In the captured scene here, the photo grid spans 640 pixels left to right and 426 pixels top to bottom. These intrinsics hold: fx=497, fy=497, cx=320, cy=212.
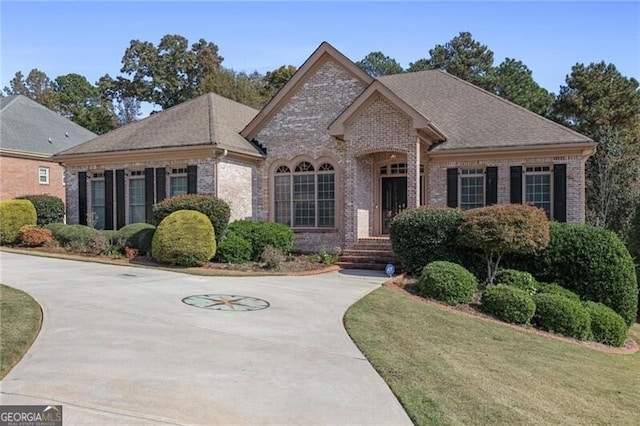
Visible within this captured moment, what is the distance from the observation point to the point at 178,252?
14.8 m

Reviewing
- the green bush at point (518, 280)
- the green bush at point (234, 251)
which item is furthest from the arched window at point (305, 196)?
the green bush at point (518, 280)

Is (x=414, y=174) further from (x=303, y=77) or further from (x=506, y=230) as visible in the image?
(x=303, y=77)

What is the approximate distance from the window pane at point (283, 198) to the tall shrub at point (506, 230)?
7951 mm

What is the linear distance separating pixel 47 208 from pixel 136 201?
4921 millimetres

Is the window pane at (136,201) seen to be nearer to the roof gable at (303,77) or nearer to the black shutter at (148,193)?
the black shutter at (148,193)

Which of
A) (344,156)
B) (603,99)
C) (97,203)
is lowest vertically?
(97,203)

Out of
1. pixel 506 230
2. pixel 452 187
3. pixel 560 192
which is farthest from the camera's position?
pixel 452 187

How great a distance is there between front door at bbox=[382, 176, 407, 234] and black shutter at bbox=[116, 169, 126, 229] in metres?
10.2

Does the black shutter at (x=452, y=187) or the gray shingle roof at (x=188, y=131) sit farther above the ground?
the gray shingle roof at (x=188, y=131)

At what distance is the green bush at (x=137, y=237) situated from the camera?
1666 centimetres

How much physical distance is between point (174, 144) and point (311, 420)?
1534 centimetres

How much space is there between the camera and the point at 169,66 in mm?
48656

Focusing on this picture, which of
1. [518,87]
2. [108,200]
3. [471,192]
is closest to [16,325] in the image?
[108,200]

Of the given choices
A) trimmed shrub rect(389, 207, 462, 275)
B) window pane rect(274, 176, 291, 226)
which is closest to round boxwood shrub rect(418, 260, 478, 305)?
trimmed shrub rect(389, 207, 462, 275)
